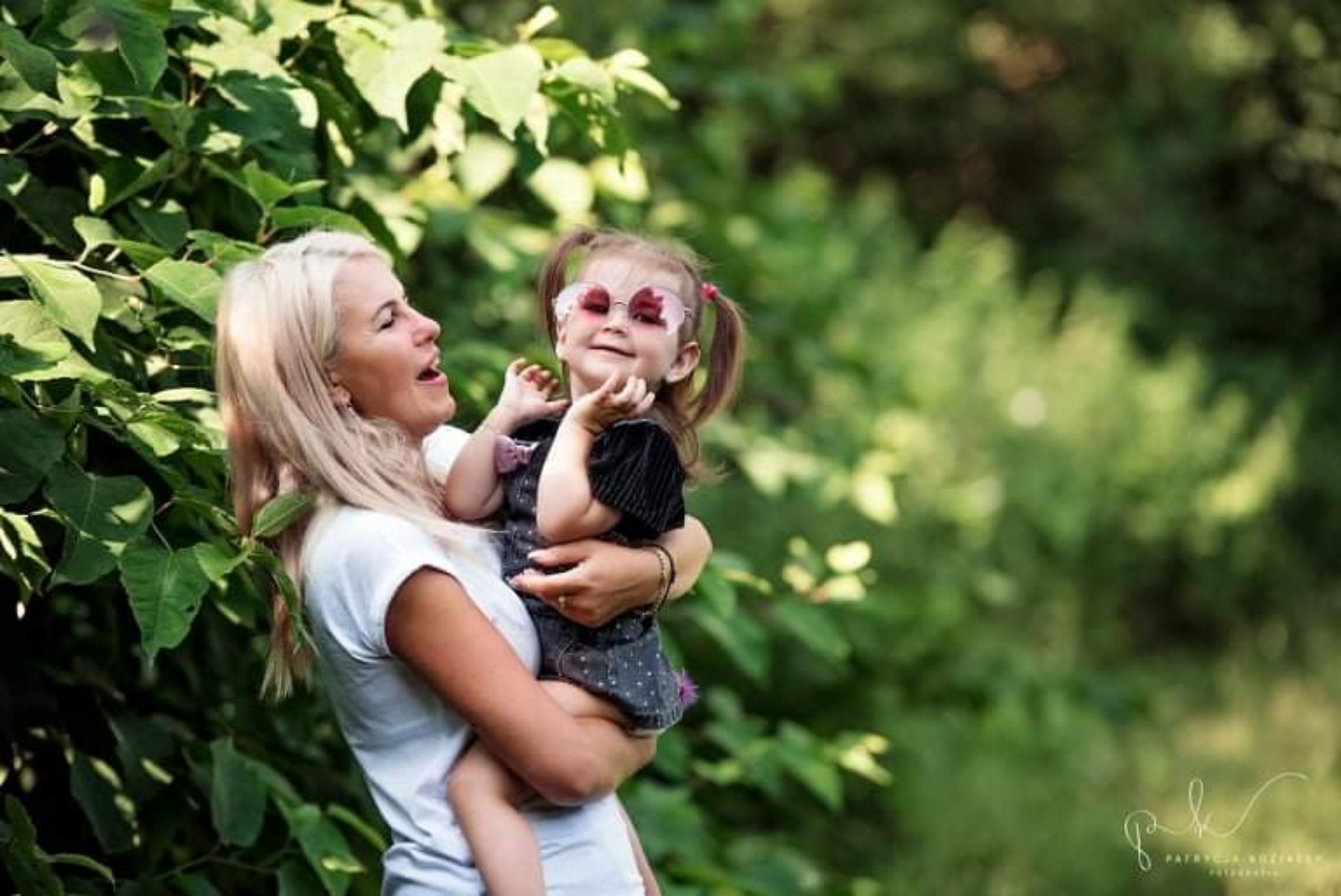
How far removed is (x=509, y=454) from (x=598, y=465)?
173 millimetres

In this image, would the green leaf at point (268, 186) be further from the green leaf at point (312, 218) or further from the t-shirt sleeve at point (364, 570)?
the t-shirt sleeve at point (364, 570)

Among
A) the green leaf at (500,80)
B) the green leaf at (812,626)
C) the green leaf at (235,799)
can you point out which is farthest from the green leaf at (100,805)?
the green leaf at (812,626)

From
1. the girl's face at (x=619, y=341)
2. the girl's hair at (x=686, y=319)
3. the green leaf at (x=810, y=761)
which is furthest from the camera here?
the green leaf at (x=810, y=761)

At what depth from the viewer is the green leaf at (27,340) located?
82.4 inches

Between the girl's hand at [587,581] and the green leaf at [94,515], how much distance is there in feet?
1.40

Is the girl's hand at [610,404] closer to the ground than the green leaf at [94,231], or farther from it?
farther from it

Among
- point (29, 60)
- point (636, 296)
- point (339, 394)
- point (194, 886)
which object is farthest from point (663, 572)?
point (29, 60)

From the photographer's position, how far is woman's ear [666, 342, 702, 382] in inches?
90.7

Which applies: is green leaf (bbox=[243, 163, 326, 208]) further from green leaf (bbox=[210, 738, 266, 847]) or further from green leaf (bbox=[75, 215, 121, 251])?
green leaf (bbox=[210, 738, 266, 847])

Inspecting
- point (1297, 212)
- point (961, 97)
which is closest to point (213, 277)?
point (1297, 212)

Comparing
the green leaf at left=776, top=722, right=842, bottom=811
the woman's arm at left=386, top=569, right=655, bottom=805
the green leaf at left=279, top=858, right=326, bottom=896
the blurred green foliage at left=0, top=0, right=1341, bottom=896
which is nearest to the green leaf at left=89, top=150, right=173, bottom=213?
the blurred green foliage at left=0, top=0, right=1341, bottom=896

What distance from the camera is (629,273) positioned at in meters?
2.31

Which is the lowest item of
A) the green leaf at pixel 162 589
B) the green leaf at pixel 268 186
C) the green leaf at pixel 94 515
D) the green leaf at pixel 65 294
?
the green leaf at pixel 162 589

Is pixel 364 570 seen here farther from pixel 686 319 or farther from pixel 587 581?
→ pixel 686 319
